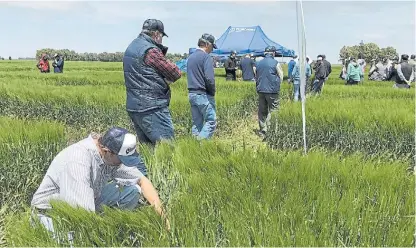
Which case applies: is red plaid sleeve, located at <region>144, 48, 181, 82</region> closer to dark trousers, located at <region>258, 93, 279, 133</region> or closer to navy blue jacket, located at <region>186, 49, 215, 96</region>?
navy blue jacket, located at <region>186, 49, 215, 96</region>

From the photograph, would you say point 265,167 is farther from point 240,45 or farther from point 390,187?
point 240,45

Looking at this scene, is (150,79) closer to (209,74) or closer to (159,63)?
(159,63)

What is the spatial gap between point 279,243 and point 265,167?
1.11 meters

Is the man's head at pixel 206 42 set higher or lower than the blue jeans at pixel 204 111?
higher

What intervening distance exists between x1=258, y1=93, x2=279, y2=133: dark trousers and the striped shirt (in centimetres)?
481

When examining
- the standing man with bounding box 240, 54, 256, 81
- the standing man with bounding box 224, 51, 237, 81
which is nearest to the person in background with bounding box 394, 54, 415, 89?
the standing man with bounding box 240, 54, 256, 81

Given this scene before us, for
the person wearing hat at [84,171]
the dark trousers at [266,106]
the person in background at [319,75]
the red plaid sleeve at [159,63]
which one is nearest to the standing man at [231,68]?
the person in background at [319,75]

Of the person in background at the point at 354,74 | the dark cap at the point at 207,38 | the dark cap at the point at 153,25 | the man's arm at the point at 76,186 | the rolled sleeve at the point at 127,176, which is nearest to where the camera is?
the man's arm at the point at 76,186

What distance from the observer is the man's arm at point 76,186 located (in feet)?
8.63

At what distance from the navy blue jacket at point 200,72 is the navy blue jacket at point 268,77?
6.80 ft

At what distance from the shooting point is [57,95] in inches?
357

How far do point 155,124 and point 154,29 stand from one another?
0.90 m

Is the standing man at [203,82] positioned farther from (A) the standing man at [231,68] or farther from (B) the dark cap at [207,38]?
(A) the standing man at [231,68]

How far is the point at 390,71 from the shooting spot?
52.7ft
